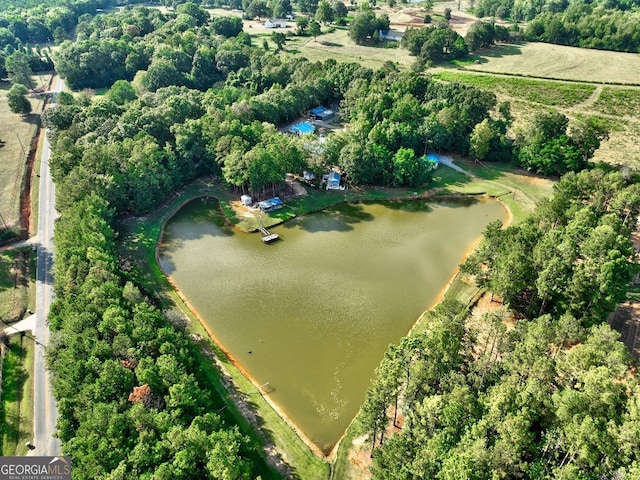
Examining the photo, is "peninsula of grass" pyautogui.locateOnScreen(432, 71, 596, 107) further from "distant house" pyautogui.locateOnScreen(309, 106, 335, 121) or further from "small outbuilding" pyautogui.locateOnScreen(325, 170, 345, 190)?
"small outbuilding" pyautogui.locateOnScreen(325, 170, 345, 190)

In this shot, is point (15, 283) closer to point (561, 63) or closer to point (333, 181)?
point (333, 181)

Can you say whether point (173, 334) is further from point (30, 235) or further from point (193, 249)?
point (30, 235)

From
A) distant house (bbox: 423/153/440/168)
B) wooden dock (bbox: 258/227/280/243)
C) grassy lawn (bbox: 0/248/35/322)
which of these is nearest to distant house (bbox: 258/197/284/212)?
wooden dock (bbox: 258/227/280/243)

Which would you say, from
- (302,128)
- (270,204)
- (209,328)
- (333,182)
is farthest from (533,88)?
(209,328)

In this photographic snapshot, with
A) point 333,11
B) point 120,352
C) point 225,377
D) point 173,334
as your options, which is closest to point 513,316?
point 225,377

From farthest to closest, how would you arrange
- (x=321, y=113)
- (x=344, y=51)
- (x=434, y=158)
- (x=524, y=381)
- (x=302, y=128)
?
(x=344, y=51) → (x=321, y=113) → (x=302, y=128) → (x=434, y=158) → (x=524, y=381)

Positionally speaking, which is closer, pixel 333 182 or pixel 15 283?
pixel 15 283
